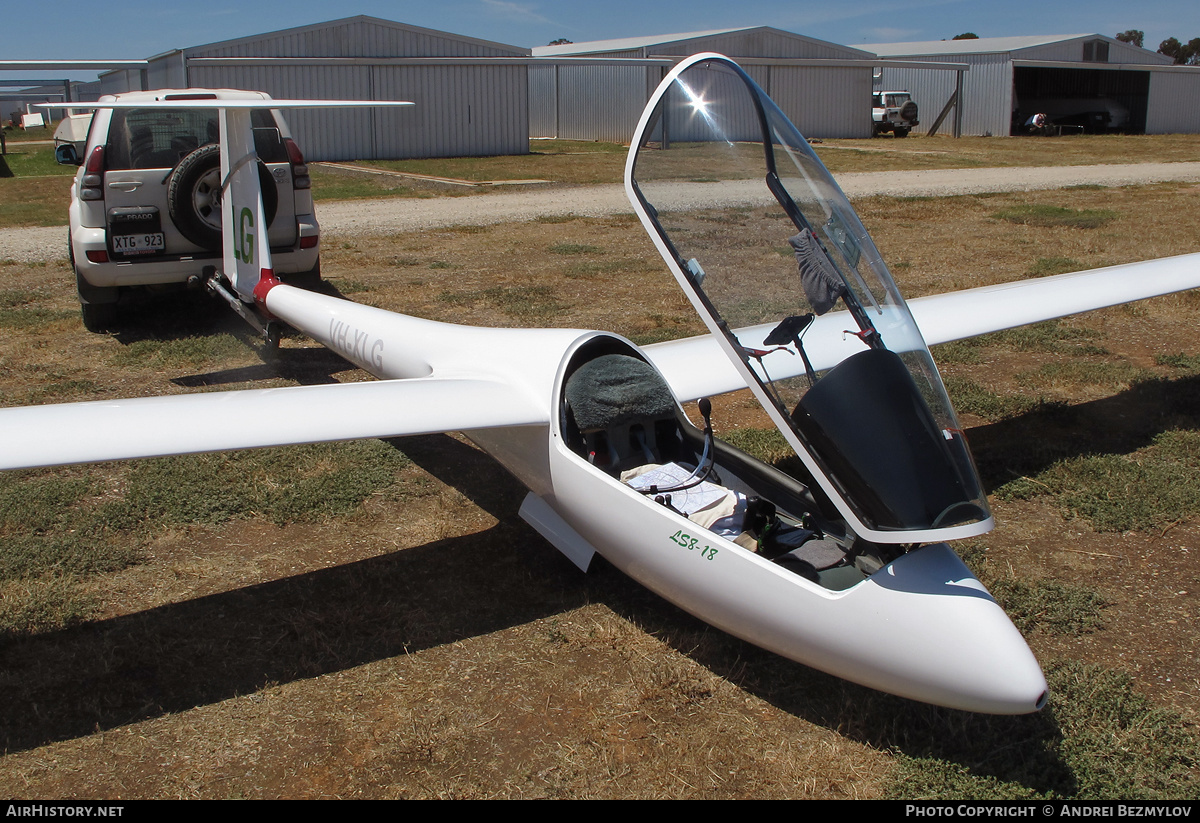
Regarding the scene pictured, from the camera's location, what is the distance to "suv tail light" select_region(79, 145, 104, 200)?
8.20 m

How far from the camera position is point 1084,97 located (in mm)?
51000

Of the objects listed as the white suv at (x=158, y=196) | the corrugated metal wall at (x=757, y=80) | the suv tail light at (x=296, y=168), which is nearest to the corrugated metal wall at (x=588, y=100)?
the corrugated metal wall at (x=757, y=80)

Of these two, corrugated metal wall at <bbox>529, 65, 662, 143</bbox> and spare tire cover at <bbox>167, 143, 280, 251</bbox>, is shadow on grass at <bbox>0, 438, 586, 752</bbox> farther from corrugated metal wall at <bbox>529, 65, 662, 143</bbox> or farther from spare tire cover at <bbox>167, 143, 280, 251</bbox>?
corrugated metal wall at <bbox>529, 65, 662, 143</bbox>

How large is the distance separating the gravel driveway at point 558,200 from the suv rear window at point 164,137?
5.65 m

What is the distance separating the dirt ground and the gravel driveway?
422 inches

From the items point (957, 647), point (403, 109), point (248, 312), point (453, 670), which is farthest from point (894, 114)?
point (957, 647)

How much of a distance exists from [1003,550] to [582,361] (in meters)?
2.46

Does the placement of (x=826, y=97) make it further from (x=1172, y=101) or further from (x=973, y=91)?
(x=1172, y=101)

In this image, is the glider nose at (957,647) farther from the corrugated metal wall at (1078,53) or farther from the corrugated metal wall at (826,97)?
the corrugated metal wall at (1078,53)
